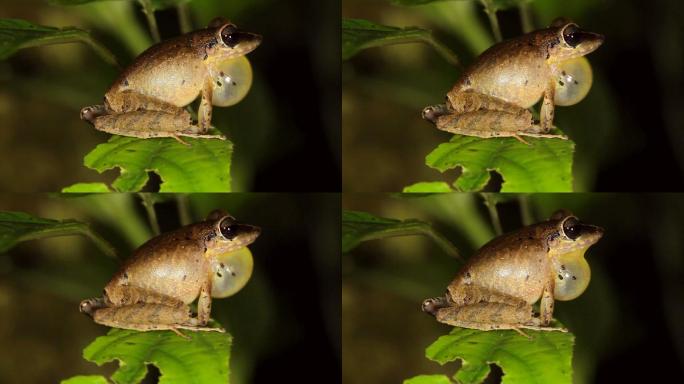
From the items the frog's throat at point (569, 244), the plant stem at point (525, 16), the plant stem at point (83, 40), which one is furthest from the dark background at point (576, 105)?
the plant stem at point (83, 40)

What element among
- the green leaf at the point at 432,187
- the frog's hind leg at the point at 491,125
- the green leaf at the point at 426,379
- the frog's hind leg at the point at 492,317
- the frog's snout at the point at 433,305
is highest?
the frog's hind leg at the point at 491,125

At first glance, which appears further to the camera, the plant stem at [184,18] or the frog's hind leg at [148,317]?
the plant stem at [184,18]

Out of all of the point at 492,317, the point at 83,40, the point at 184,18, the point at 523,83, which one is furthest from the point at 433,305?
the point at 83,40

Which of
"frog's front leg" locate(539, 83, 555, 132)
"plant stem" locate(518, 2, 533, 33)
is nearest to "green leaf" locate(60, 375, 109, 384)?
"frog's front leg" locate(539, 83, 555, 132)

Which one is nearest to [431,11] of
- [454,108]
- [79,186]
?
[454,108]

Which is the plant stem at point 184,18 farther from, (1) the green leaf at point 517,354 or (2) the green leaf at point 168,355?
(1) the green leaf at point 517,354

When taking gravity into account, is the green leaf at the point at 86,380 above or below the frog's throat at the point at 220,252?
below

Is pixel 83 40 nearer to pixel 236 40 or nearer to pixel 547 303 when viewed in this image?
pixel 236 40
